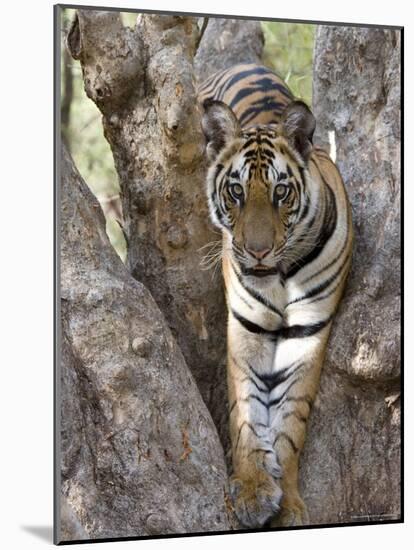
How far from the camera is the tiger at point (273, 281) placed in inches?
182

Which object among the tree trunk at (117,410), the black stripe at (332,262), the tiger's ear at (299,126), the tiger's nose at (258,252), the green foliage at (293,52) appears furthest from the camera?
the green foliage at (293,52)

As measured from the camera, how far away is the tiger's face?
15.0 ft

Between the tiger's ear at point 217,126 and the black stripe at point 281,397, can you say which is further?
the black stripe at point 281,397

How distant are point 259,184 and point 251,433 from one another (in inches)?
38.8

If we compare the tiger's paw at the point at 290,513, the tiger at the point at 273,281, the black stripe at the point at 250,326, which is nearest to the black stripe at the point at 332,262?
the tiger at the point at 273,281

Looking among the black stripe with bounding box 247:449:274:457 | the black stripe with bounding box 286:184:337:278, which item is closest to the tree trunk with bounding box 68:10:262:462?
the black stripe with bounding box 247:449:274:457

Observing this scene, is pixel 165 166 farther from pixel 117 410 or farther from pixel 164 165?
pixel 117 410

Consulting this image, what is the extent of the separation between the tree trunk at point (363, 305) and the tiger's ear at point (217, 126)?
1.50 feet

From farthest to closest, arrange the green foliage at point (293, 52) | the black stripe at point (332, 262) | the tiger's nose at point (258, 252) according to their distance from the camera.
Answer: the green foliage at point (293, 52) < the black stripe at point (332, 262) < the tiger's nose at point (258, 252)

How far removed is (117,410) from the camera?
4.45m

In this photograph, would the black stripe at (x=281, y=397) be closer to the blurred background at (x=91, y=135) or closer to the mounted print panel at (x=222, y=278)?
the mounted print panel at (x=222, y=278)

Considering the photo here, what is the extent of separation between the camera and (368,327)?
4.74 metres

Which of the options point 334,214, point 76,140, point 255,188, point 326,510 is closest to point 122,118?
point 76,140

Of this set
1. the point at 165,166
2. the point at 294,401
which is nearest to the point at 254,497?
the point at 294,401
